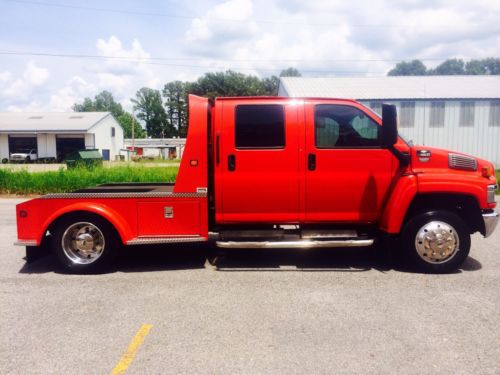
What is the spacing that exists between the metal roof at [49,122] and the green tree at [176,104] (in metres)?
45.4

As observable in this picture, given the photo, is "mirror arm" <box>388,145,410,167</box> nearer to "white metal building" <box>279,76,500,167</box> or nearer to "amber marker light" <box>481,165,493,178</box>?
"amber marker light" <box>481,165,493,178</box>

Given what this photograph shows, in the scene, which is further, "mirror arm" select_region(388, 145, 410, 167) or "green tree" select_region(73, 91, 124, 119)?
"green tree" select_region(73, 91, 124, 119)

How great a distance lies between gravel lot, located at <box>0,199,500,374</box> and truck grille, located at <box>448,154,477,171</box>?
1424 millimetres

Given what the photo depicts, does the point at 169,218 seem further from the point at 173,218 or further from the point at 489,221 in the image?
the point at 489,221

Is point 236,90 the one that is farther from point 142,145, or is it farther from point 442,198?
point 442,198

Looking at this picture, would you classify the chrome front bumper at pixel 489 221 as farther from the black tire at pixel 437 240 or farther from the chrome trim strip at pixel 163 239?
the chrome trim strip at pixel 163 239

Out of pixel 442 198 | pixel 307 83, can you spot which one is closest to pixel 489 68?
pixel 307 83

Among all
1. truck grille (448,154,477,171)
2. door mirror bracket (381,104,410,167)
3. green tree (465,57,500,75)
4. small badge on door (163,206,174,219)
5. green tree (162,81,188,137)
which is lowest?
small badge on door (163,206,174,219)

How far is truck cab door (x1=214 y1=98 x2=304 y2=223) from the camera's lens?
549 cm

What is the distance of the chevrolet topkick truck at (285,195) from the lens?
17.8ft

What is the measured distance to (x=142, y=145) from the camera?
227 feet

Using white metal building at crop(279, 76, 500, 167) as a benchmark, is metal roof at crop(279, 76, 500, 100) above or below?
above

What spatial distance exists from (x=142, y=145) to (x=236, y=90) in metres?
22.6

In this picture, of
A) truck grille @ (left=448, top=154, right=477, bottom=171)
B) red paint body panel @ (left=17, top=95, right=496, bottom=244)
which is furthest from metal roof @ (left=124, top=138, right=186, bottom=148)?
truck grille @ (left=448, top=154, right=477, bottom=171)
